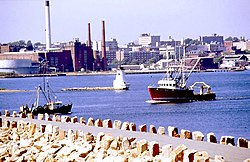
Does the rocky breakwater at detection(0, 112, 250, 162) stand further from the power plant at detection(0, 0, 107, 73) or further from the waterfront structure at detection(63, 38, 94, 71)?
the waterfront structure at detection(63, 38, 94, 71)

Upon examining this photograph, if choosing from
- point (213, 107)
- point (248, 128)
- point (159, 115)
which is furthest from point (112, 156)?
point (213, 107)

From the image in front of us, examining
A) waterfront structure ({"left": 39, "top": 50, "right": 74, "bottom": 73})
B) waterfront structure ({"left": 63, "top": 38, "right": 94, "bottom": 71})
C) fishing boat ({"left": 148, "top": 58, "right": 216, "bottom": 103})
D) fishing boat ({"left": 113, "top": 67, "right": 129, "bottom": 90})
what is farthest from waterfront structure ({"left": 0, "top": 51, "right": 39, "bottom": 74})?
fishing boat ({"left": 148, "top": 58, "right": 216, "bottom": 103})

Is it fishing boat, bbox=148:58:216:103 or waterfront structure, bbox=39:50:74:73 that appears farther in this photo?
waterfront structure, bbox=39:50:74:73

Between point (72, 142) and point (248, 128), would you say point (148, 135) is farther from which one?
point (248, 128)

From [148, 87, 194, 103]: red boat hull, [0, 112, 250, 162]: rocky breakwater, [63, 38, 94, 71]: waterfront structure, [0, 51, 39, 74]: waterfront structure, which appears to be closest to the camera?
[0, 112, 250, 162]: rocky breakwater

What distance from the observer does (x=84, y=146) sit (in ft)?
45.4

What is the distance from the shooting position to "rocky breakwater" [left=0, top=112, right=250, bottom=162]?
446 inches

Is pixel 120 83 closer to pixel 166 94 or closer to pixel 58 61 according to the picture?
pixel 166 94

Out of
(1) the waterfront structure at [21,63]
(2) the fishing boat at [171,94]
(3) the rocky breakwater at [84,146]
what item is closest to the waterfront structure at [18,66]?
(1) the waterfront structure at [21,63]

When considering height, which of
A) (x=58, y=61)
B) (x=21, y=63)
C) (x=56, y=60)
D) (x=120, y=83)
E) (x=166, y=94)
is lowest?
(x=120, y=83)

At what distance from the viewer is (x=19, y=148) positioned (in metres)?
15.8

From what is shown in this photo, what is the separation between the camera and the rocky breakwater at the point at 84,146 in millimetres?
11331

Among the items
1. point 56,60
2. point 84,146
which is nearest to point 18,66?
point 56,60

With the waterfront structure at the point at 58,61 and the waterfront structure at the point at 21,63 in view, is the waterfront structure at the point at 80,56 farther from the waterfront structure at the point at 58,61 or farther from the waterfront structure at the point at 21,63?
the waterfront structure at the point at 21,63
